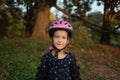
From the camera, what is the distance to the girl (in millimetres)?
5125

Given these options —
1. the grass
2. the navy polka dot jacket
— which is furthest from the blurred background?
the navy polka dot jacket

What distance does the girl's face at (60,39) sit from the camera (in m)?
5.14

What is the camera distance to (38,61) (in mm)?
11391

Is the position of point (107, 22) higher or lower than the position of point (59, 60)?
lower

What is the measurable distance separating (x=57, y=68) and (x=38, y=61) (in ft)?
20.7

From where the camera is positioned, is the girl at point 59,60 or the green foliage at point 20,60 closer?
the girl at point 59,60

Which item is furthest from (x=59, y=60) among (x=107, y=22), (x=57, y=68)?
(x=107, y=22)

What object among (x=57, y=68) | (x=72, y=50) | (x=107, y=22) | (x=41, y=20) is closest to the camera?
(x=57, y=68)

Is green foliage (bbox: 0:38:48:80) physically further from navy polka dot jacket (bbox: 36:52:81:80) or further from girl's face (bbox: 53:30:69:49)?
girl's face (bbox: 53:30:69:49)

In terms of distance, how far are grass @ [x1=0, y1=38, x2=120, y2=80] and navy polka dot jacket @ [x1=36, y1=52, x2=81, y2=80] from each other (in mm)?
3951

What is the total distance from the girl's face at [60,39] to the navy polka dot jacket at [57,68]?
0.19m

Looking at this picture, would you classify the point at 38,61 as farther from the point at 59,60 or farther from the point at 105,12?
the point at 105,12

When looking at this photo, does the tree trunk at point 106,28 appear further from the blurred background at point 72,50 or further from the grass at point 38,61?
the grass at point 38,61

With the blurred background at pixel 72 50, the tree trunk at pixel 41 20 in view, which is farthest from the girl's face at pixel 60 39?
the tree trunk at pixel 41 20
